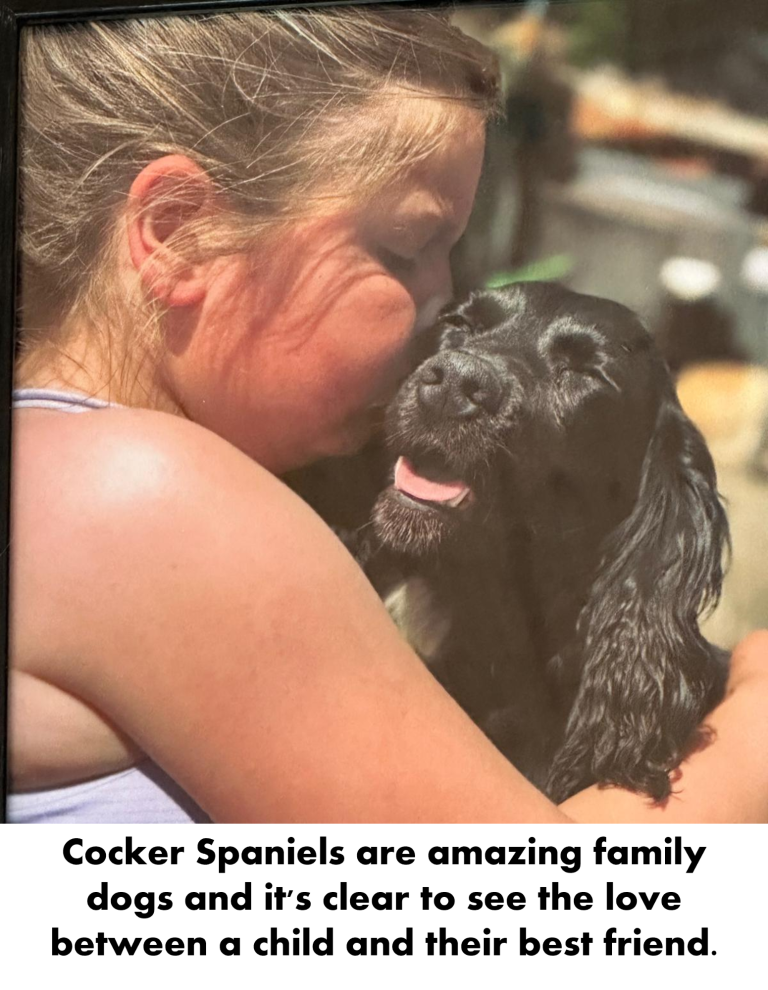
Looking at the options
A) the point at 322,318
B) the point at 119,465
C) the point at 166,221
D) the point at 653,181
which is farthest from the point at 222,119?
the point at 653,181

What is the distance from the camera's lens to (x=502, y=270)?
5.01 feet

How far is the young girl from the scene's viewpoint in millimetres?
1430

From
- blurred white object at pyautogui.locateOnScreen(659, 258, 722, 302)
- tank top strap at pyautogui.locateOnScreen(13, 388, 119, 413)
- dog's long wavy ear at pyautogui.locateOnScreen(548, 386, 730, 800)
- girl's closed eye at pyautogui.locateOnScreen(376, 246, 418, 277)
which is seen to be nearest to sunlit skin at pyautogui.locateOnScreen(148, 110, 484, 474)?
girl's closed eye at pyautogui.locateOnScreen(376, 246, 418, 277)

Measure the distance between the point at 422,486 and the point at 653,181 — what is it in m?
0.63

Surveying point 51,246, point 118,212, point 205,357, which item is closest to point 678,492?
point 205,357

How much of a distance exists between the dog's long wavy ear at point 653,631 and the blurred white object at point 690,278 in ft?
0.58

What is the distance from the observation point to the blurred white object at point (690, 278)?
4.92 ft

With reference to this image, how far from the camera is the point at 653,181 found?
4.98 ft

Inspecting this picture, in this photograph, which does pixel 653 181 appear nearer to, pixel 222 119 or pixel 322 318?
pixel 322 318
